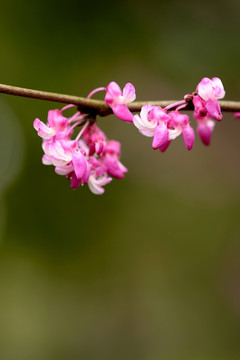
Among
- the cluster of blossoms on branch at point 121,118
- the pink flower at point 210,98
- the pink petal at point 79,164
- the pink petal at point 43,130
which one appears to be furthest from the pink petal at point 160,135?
the pink petal at point 43,130

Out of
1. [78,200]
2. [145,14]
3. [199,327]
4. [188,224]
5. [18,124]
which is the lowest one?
[199,327]

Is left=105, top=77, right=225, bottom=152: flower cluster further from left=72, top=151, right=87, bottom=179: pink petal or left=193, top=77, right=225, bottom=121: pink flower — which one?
left=72, top=151, right=87, bottom=179: pink petal

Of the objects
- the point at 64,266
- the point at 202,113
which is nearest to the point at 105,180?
the point at 202,113

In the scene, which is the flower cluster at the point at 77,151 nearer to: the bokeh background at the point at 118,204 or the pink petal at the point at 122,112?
the pink petal at the point at 122,112

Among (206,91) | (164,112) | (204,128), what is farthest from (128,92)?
(204,128)

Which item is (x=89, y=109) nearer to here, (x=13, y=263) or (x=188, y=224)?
(x=188, y=224)

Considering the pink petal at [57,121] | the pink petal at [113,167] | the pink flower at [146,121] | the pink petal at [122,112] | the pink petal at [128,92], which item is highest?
the pink petal at [57,121]

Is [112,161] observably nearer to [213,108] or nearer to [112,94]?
[112,94]
